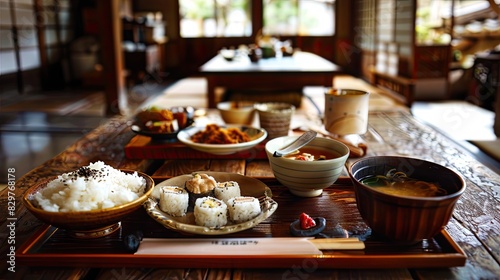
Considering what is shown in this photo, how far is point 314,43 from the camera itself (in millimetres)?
9688

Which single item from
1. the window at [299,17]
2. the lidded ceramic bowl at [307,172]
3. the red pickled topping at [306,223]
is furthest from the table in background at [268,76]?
the window at [299,17]

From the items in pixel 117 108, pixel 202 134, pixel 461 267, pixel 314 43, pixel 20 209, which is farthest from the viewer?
pixel 314 43

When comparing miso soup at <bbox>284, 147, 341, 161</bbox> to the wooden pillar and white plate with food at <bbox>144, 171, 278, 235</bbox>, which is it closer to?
white plate with food at <bbox>144, 171, 278, 235</bbox>

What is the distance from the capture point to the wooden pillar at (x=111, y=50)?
16.4 ft

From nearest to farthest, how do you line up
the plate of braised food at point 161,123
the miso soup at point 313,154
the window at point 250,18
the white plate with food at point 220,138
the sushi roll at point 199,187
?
the sushi roll at point 199,187 → the miso soup at point 313,154 → the white plate with food at point 220,138 → the plate of braised food at point 161,123 → the window at point 250,18

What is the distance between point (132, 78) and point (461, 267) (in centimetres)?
778

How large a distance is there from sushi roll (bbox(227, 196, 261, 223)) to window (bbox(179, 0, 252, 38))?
29.5 feet

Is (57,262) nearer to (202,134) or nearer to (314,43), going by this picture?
(202,134)

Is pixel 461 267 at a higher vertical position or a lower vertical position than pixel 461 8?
lower

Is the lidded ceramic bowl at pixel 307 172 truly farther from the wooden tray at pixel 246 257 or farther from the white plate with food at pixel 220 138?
the white plate with food at pixel 220 138

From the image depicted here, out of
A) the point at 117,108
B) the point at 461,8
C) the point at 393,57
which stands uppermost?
the point at 461,8

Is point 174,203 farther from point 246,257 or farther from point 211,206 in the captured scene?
point 246,257

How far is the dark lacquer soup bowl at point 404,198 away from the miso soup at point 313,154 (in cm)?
17

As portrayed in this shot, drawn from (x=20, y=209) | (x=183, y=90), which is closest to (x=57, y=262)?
(x=20, y=209)
